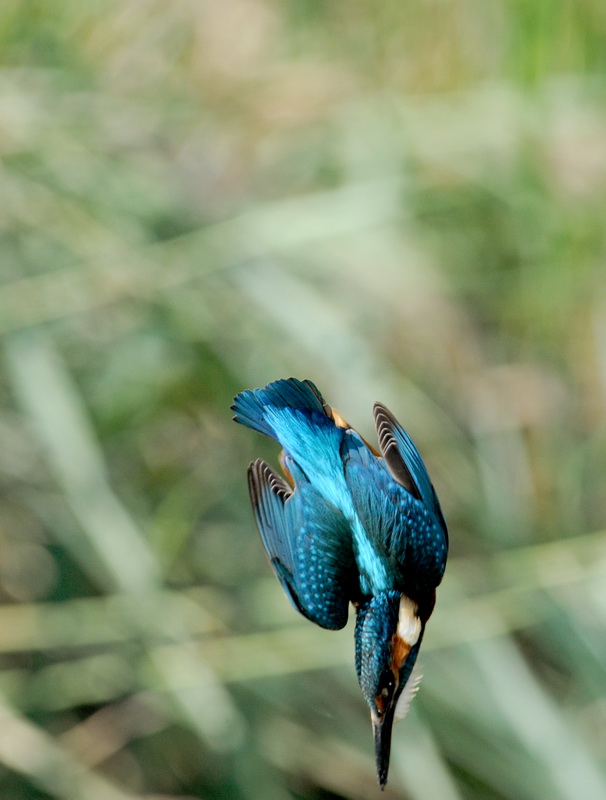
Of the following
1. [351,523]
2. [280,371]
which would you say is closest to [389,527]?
[351,523]

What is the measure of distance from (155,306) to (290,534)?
3.45ft

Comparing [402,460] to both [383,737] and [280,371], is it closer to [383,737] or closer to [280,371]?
[383,737]

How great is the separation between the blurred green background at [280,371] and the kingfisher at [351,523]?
0.88 metres

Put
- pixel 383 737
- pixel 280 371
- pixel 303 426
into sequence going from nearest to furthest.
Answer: pixel 383 737 → pixel 303 426 → pixel 280 371

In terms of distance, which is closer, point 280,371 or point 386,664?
point 386,664

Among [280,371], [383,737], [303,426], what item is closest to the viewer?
[383,737]

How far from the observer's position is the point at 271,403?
521 mm

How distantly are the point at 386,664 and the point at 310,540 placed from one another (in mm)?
90

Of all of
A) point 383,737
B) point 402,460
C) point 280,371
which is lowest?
point 383,737

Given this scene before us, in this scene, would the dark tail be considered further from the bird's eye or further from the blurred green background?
the blurred green background

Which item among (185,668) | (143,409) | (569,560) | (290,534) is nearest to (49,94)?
(143,409)

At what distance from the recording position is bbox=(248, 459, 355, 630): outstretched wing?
486 mm

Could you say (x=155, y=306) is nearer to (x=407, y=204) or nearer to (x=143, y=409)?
(x=143, y=409)

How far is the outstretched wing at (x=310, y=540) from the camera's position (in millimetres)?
486
